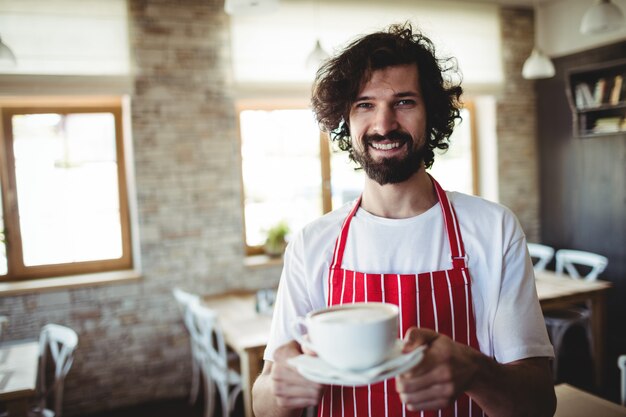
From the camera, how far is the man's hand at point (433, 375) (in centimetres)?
87

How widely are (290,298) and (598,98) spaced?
14.7 feet

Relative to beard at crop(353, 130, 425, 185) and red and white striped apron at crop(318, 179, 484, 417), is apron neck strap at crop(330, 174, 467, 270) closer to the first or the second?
red and white striped apron at crop(318, 179, 484, 417)

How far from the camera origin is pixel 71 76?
3934 mm

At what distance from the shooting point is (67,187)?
419cm

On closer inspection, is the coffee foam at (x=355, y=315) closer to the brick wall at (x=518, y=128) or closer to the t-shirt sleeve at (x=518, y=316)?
the t-shirt sleeve at (x=518, y=316)

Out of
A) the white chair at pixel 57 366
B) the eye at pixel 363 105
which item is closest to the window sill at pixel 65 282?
the white chair at pixel 57 366

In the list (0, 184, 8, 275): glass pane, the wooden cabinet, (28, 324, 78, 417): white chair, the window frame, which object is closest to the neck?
(28, 324, 78, 417): white chair

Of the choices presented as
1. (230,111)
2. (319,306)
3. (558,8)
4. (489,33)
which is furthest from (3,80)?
(558,8)

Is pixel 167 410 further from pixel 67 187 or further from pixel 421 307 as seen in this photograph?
pixel 421 307

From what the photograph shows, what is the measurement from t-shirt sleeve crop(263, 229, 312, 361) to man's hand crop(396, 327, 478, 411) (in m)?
0.41

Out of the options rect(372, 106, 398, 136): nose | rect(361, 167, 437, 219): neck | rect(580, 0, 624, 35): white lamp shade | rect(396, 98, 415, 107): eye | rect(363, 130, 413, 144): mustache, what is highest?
rect(580, 0, 624, 35): white lamp shade

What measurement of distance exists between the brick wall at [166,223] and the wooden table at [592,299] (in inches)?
86.5

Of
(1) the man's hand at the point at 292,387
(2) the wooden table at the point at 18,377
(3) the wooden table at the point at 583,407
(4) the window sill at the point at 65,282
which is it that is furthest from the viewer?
(4) the window sill at the point at 65,282

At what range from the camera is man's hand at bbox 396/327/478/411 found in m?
0.87
